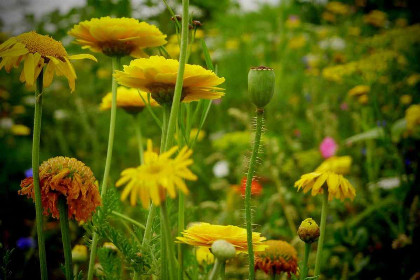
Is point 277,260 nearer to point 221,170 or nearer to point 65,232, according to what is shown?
point 65,232

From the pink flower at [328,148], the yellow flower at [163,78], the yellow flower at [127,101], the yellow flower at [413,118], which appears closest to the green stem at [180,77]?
the yellow flower at [163,78]

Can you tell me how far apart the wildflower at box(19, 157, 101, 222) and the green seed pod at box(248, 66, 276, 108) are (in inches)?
10.5

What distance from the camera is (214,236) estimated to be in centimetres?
64

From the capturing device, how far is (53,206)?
0.64 metres

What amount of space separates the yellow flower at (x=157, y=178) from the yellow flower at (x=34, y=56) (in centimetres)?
22

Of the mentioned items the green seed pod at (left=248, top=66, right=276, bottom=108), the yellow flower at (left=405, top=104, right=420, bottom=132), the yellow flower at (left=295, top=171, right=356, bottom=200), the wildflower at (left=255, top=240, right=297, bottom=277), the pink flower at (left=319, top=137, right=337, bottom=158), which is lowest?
the wildflower at (left=255, top=240, right=297, bottom=277)

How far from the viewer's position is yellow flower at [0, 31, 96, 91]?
634 mm

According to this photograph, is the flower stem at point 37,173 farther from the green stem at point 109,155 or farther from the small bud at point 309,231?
the small bud at point 309,231

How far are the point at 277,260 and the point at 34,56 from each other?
55 centimetres

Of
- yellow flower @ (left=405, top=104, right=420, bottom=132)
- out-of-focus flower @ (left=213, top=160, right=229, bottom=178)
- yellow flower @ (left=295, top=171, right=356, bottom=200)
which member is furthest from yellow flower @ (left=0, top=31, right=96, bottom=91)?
out-of-focus flower @ (left=213, top=160, right=229, bottom=178)

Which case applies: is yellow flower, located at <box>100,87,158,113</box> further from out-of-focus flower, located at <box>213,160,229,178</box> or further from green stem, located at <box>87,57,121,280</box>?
out-of-focus flower, located at <box>213,160,229,178</box>

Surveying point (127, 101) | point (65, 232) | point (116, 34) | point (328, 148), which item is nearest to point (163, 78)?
point (116, 34)

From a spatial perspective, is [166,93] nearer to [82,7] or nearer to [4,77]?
[82,7]

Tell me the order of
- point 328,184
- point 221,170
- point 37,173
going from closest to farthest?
point 37,173 < point 328,184 < point 221,170
